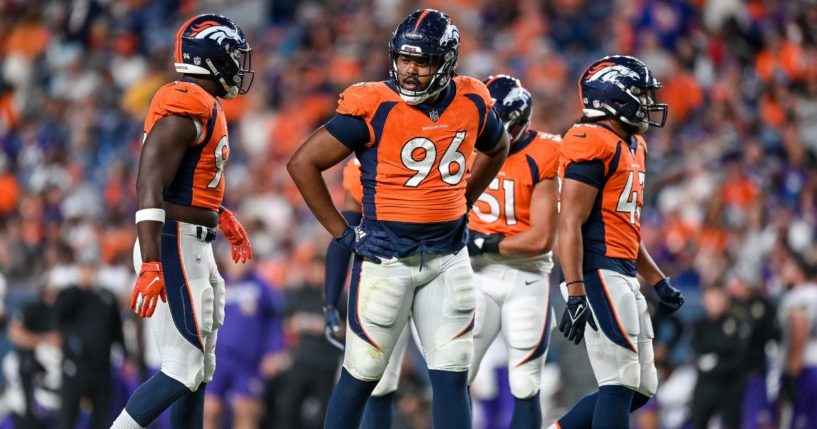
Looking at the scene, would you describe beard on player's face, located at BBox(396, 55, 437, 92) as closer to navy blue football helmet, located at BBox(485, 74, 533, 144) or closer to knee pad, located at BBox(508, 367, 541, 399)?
navy blue football helmet, located at BBox(485, 74, 533, 144)

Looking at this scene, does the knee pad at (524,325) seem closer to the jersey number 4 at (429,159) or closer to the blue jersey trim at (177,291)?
the jersey number 4 at (429,159)

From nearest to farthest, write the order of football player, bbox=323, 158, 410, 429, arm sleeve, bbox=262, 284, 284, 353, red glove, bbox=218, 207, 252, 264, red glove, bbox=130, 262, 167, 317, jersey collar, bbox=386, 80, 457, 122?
1. red glove, bbox=130, 262, 167, 317
2. jersey collar, bbox=386, 80, 457, 122
3. red glove, bbox=218, 207, 252, 264
4. football player, bbox=323, 158, 410, 429
5. arm sleeve, bbox=262, 284, 284, 353

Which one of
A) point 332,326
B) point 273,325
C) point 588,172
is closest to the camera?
point 588,172

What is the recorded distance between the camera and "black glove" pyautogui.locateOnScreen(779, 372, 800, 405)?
9.84 metres

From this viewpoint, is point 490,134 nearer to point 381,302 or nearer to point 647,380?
point 381,302

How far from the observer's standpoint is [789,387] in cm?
988

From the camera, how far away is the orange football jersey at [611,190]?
19.6 feet

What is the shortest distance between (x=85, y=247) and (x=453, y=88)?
744 cm

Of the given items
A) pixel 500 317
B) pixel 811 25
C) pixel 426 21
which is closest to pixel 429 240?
pixel 426 21

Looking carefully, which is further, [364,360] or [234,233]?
[234,233]

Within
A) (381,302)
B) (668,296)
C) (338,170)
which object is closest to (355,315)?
(381,302)

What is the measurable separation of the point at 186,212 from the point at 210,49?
0.79 metres

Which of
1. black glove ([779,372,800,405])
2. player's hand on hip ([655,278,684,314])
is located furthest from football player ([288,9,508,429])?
black glove ([779,372,800,405])

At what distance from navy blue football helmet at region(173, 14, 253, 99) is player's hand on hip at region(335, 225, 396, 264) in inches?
35.2
